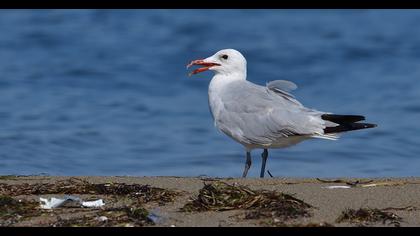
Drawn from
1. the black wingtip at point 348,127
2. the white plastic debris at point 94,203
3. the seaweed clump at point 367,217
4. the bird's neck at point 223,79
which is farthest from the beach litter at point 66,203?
the bird's neck at point 223,79

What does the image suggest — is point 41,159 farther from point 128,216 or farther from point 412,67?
point 412,67

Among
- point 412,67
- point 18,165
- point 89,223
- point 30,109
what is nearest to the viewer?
point 89,223

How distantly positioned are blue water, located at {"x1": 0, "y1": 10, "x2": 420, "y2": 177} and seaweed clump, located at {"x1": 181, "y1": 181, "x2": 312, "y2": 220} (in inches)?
132

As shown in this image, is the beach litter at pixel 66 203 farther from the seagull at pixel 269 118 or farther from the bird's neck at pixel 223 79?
the bird's neck at pixel 223 79

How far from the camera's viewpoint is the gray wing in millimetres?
8033

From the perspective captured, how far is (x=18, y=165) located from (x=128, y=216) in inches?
161

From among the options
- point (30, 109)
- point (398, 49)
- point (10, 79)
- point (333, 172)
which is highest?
point (398, 49)

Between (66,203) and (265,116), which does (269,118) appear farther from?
(66,203)

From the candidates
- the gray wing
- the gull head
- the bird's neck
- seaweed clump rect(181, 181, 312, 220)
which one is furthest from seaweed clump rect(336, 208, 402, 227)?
the gull head

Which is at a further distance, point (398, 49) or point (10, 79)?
point (398, 49)

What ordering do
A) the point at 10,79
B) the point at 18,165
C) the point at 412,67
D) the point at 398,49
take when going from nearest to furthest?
the point at 18,165, the point at 10,79, the point at 412,67, the point at 398,49

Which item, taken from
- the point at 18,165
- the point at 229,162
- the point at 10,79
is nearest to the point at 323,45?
the point at 10,79

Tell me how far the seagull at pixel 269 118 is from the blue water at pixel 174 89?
44.2 inches

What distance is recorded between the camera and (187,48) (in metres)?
15.6
